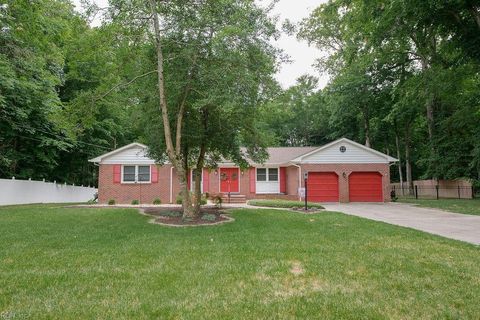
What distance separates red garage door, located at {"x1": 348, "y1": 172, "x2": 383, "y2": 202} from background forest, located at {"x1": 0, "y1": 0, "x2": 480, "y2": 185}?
507 centimetres

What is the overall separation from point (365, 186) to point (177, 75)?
48.3 feet

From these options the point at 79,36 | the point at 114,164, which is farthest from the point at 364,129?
the point at 79,36

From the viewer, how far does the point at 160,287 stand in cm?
438

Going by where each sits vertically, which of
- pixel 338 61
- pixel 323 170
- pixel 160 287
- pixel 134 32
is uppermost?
pixel 338 61

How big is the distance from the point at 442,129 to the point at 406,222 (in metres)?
18.4

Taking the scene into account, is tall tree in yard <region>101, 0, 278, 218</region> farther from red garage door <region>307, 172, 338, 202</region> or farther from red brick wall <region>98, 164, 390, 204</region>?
red garage door <region>307, 172, 338, 202</region>

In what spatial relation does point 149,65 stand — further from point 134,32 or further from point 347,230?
point 347,230

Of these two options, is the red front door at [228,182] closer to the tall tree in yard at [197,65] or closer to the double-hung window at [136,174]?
the double-hung window at [136,174]

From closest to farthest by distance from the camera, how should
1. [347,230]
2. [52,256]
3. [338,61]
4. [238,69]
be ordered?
[52,256], [347,230], [238,69], [338,61]

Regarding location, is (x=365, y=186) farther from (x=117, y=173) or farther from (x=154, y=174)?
(x=117, y=173)

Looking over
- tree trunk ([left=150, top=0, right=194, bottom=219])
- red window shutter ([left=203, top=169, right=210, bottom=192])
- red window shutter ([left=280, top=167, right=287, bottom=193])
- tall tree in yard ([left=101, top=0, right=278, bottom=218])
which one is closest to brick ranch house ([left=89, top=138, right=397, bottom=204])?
red window shutter ([left=203, top=169, right=210, bottom=192])

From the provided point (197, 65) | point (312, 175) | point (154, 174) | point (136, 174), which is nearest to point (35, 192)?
point (136, 174)

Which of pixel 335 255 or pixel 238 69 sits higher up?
pixel 238 69

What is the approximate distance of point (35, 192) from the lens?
67.8 ft
